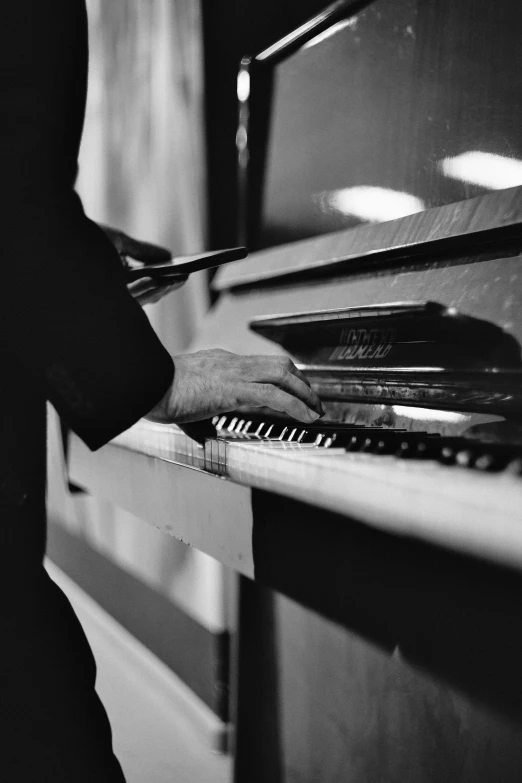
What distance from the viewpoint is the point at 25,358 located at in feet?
2.74

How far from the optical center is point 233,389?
765mm

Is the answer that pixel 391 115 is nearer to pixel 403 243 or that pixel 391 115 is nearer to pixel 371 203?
pixel 371 203

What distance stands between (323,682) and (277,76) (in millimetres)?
1093

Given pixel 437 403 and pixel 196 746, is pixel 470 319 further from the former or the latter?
pixel 196 746

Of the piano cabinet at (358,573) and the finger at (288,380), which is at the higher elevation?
the finger at (288,380)

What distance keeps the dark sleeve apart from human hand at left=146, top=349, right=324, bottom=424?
0.04 m

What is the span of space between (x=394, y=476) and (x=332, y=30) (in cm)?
95

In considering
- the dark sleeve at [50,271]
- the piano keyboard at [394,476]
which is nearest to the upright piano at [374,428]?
the piano keyboard at [394,476]

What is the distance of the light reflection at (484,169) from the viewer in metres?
0.80

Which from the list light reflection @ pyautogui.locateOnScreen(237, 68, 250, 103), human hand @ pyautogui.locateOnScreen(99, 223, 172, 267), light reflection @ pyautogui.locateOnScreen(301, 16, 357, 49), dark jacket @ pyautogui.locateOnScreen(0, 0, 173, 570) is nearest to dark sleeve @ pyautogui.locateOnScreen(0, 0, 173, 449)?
dark jacket @ pyautogui.locateOnScreen(0, 0, 173, 570)

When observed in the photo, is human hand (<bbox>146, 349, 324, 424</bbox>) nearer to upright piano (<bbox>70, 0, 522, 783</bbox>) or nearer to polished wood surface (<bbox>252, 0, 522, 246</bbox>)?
upright piano (<bbox>70, 0, 522, 783</bbox>)

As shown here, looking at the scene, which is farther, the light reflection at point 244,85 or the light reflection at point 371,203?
the light reflection at point 244,85

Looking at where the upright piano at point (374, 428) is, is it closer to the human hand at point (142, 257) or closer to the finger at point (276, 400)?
the finger at point (276, 400)

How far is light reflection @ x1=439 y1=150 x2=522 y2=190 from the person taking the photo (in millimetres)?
800
